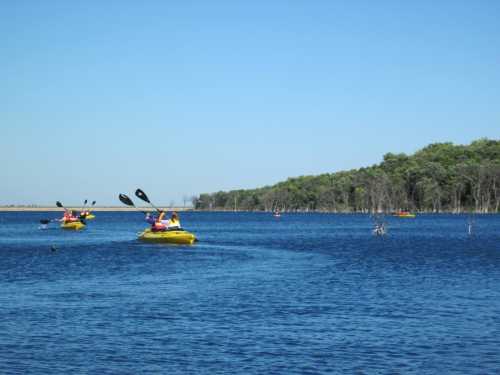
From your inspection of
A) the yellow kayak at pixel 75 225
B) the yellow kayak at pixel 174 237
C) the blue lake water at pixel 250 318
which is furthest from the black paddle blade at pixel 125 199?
the yellow kayak at pixel 75 225

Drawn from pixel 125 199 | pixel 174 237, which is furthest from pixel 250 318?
pixel 125 199

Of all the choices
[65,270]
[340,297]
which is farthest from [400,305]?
[65,270]

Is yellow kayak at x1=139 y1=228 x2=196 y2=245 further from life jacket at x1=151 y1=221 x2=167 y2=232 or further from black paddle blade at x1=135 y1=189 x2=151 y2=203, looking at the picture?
black paddle blade at x1=135 y1=189 x2=151 y2=203

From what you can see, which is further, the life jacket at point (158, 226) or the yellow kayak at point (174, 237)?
the life jacket at point (158, 226)

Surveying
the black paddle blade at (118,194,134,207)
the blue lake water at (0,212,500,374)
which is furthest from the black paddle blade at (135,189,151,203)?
the blue lake water at (0,212,500,374)

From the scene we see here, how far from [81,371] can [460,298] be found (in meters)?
21.0

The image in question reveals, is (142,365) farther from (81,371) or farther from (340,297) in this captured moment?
(340,297)

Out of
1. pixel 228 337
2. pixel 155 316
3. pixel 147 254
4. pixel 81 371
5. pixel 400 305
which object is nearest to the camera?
pixel 81 371

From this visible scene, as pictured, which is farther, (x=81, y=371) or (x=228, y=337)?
(x=228, y=337)

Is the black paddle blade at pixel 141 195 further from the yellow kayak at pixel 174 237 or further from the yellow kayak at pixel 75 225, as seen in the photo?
the yellow kayak at pixel 75 225

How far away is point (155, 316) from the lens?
3089 centimetres

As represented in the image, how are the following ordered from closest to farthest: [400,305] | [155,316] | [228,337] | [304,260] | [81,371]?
[81,371] < [228,337] < [155,316] < [400,305] < [304,260]

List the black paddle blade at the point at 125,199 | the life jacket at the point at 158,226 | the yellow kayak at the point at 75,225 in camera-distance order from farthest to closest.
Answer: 1. the yellow kayak at the point at 75,225
2. the black paddle blade at the point at 125,199
3. the life jacket at the point at 158,226

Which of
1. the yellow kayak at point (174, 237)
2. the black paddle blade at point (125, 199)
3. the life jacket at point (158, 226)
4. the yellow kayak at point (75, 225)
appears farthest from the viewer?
the yellow kayak at point (75, 225)
